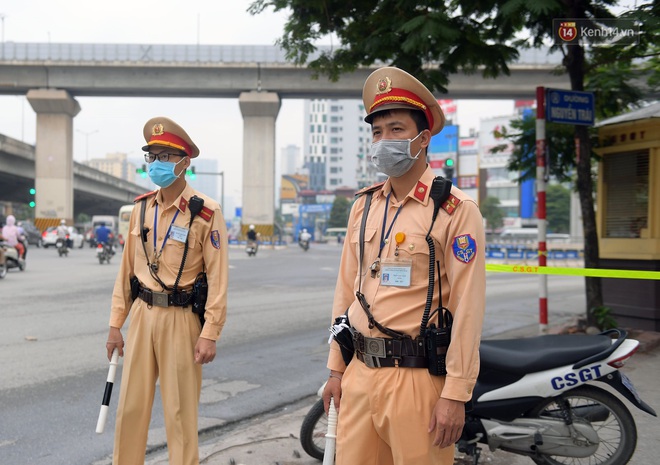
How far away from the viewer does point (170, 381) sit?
3492mm

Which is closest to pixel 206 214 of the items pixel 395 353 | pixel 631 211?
pixel 395 353

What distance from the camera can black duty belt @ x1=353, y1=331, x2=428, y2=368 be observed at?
241 centimetres

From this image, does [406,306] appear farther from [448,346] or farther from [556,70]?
[556,70]

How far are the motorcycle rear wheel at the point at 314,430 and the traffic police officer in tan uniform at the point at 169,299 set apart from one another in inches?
38.7

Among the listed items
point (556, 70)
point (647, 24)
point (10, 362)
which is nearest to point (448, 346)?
point (647, 24)

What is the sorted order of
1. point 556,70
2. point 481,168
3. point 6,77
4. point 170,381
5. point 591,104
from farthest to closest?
1. point 481,168
2. point 6,77
3. point 556,70
4. point 591,104
5. point 170,381

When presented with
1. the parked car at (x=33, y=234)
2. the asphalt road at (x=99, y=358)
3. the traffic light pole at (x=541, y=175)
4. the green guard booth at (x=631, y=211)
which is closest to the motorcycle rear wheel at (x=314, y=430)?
the asphalt road at (x=99, y=358)

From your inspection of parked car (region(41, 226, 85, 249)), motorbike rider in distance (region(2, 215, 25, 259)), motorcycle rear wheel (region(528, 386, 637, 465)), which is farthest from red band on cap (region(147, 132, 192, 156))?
parked car (region(41, 226, 85, 249))

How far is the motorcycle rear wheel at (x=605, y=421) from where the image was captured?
402cm

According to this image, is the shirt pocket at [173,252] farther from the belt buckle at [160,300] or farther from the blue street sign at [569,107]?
the blue street sign at [569,107]

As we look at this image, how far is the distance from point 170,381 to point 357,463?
1401mm

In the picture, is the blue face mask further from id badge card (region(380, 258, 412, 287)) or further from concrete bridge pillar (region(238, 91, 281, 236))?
concrete bridge pillar (region(238, 91, 281, 236))

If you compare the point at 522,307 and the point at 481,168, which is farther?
the point at 481,168

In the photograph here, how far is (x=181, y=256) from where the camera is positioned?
3613 mm
